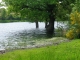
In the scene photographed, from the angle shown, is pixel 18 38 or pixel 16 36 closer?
pixel 18 38

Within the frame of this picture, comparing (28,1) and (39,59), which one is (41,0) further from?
(39,59)

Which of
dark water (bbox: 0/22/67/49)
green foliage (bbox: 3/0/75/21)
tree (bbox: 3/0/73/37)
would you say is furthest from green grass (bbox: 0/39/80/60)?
tree (bbox: 3/0/73/37)

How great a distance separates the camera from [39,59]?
12.7 m

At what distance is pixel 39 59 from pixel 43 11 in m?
33.6

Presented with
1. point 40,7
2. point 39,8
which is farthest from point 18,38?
point 39,8

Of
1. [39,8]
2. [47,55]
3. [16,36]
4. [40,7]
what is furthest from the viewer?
[39,8]

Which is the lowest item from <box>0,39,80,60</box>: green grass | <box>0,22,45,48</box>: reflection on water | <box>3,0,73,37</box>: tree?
<box>0,22,45,48</box>: reflection on water

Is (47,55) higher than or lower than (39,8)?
lower

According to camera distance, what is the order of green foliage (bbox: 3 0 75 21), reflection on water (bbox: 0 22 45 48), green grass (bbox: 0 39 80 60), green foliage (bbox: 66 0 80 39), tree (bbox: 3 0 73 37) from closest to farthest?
green grass (bbox: 0 39 80 60)
green foliage (bbox: 66 0 80 39)
reflection on water (bbox: 0 22 45 48)
green foliage (bbox: 3 0 75 21)
tree (bbox: 3 0 73 37)

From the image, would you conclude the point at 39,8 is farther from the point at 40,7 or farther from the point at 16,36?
the point at 16,36

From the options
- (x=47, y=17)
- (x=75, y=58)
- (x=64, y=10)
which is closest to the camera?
(x=75, y=58)

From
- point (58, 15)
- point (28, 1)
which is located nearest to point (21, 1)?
point (28, 1)

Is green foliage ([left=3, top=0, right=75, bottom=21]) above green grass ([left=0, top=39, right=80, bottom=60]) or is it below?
above

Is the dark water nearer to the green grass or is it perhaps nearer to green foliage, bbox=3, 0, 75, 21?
green foliage, bbox=3, 0, 75, 21
